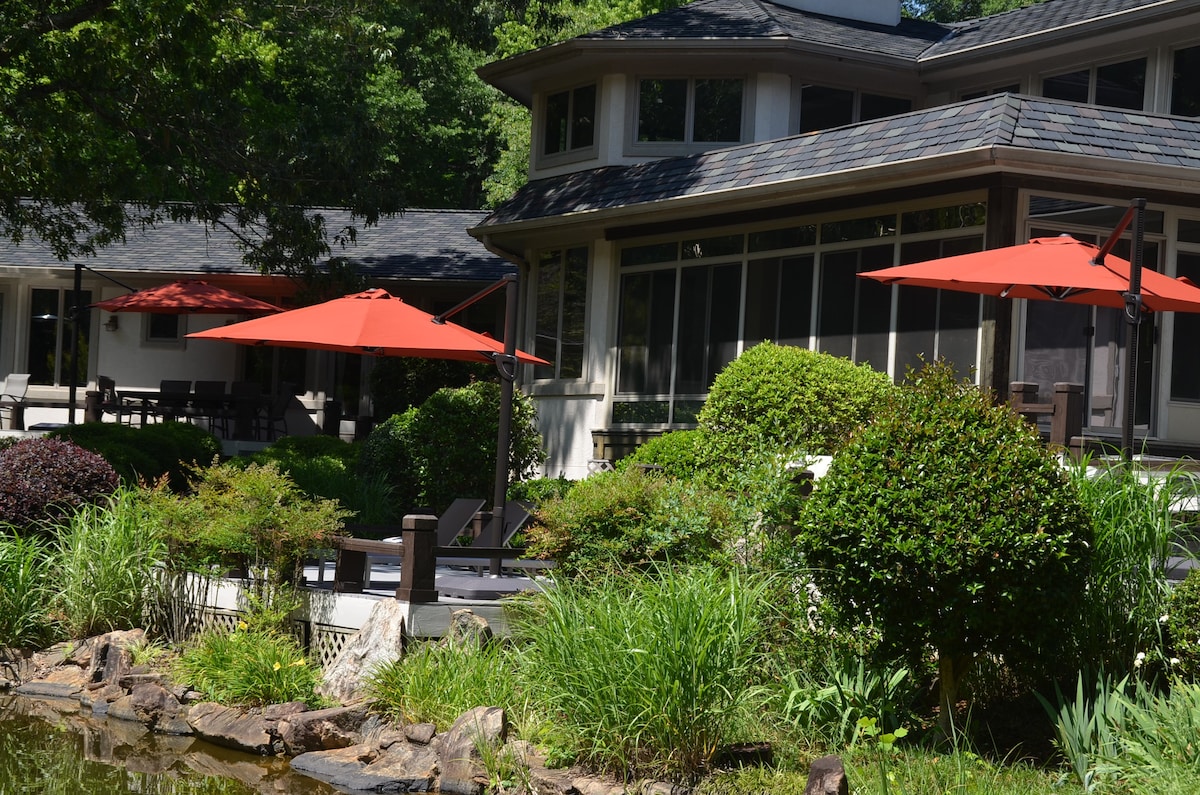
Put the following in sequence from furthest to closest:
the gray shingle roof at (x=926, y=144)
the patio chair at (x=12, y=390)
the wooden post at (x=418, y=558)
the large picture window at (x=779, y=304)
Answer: the patio chair at (x=12, y=390) → the large picture window at (x=779, y=304) → the gray shingle roof at (x=926, y=144) → the wooden post at (x=418, y=558)

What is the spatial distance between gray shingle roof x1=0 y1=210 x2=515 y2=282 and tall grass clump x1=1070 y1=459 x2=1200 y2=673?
17.1 meters

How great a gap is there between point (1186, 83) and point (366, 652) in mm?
12980

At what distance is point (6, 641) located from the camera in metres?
10.4

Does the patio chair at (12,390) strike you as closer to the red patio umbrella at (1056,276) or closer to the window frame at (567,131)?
the window frame at (567,131)

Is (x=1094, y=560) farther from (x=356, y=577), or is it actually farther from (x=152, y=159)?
(x=152, y=159)

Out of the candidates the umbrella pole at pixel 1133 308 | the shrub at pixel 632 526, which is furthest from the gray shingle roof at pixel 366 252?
the umbrella pole at pixel 1133 308

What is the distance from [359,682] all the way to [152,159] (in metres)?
24.5

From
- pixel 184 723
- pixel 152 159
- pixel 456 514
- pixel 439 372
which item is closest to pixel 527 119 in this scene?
pixel 152 159

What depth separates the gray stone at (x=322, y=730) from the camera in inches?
329

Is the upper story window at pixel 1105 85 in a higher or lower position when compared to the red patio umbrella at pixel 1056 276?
higher

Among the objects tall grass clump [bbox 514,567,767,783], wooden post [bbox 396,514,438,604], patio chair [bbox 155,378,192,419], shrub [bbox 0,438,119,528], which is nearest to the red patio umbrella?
tall grass clump [bbox 514,567,767,783]

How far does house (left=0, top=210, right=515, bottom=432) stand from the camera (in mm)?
24672

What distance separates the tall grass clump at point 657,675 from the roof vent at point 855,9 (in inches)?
592

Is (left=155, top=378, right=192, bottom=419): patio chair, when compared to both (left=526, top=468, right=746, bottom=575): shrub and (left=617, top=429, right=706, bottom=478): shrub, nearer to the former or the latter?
(left=617, top=429, right=706, bottom=478): shrub
